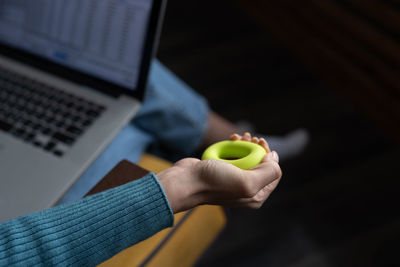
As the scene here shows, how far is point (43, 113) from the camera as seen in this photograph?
0.74 meters

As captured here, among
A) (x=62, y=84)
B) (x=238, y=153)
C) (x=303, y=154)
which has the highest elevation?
(x=238, y=153)

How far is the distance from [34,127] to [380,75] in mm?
1282

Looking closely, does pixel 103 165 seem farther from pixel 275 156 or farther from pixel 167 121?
pixel 167 121

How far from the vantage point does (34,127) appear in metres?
0.71

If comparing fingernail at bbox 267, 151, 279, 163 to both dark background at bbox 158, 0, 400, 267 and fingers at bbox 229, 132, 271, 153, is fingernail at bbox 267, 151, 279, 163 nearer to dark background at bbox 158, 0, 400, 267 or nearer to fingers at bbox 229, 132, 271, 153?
fingers at bbox 229, 132, 271, 153

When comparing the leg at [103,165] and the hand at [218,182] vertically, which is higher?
the hand at [218,182]

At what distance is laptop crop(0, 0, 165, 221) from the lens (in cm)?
64

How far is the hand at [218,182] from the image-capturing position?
464 millimetres

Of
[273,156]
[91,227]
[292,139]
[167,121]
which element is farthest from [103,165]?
[292,139]

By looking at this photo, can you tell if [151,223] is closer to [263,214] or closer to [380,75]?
[263,214]

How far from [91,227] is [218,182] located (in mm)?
151

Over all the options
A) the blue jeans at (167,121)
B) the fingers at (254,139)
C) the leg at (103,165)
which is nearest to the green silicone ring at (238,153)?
the fingers at (254,139)

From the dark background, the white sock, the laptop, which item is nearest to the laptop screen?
the laptop

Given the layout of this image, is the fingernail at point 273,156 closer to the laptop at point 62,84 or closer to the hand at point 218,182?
the hand at point 218,182
